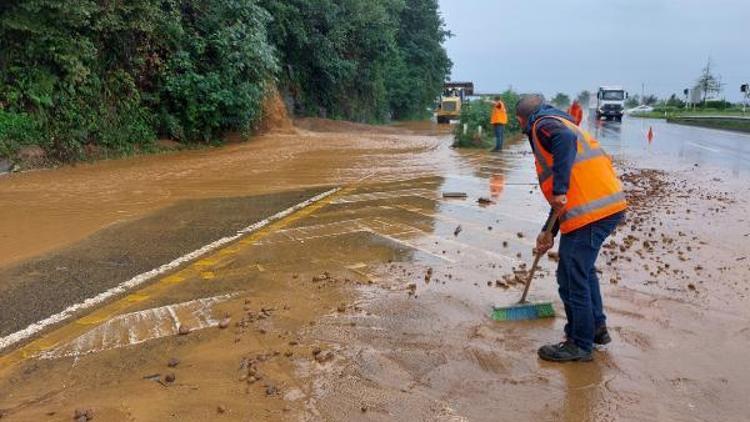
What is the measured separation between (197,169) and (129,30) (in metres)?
4.35

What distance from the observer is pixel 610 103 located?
151ft

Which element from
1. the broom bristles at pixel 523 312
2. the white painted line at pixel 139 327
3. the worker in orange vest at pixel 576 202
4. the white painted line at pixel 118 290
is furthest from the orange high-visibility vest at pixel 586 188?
the white painted line at pixel 118 290

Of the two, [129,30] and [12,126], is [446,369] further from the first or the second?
[129,30]

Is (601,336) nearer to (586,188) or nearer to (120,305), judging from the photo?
(586,188)

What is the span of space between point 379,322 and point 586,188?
1685mm

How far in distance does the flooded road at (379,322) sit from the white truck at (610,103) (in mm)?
38953

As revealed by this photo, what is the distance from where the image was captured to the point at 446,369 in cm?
388

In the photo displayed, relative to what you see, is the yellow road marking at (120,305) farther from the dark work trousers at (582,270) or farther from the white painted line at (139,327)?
the dark work trousers at (582,270)

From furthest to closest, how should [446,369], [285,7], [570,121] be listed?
[285,7] → [570,121] → [446,369]

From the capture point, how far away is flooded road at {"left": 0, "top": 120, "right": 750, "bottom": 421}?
137 inches

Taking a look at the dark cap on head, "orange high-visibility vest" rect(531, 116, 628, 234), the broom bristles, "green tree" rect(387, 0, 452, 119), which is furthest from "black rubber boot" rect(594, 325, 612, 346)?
"green tree" rect(387, 0, 452, 119)

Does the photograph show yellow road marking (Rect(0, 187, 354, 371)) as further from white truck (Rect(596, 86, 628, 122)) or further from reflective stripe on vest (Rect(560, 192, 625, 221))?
white truck (Rect(596, 86, 628, 122))

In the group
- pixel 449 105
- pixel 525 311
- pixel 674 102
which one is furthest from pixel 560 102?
pixel 674 102

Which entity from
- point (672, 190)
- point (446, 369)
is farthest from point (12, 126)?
point (672, 190)
